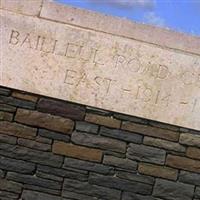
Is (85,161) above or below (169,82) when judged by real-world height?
below

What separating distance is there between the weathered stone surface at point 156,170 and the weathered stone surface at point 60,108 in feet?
1.95

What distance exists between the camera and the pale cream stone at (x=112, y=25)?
3963 mm

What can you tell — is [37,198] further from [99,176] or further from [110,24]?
[110,24]

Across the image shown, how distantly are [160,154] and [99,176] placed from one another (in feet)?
1.56

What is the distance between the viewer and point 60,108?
4020mm

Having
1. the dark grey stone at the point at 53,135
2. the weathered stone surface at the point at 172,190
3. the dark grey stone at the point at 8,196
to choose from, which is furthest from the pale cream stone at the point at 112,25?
the dark grey stone at the point at 8,196

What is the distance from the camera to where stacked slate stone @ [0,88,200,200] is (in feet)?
13.2

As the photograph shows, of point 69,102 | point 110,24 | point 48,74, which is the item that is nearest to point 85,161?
point 69,102

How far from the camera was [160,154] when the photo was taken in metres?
4.03

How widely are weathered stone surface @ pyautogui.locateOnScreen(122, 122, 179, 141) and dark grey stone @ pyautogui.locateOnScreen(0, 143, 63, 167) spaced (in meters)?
0.55

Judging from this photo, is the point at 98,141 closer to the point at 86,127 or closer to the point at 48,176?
the point at 86,127

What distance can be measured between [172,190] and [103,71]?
1015mm

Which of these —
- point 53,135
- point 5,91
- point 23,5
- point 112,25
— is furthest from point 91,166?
point 23,5

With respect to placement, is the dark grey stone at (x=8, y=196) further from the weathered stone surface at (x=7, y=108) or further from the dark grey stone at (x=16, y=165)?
the weathered stone surface at (x=7, y=108)
